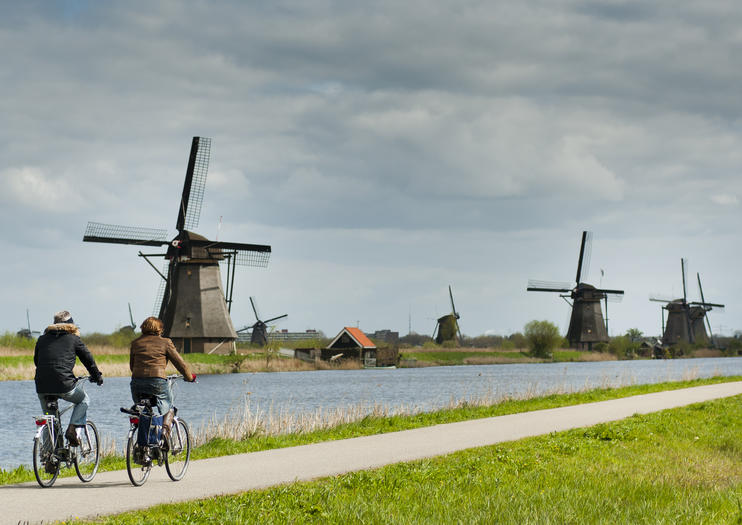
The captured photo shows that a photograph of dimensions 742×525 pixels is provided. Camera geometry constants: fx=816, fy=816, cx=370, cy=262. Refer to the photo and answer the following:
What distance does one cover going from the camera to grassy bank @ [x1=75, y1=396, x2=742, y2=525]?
799 centimetres

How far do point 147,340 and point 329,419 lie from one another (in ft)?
30.7

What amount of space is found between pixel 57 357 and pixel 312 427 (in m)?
8.62

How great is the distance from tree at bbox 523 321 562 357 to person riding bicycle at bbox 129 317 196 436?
8263 centimetres

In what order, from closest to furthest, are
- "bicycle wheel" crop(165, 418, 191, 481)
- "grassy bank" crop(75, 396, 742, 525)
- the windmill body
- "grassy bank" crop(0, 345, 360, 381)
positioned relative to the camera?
"grassy bank" crop(75, 396, 742, 525)
"bicycle wheel" crop(165, 418, 191, 481)
"grassy bank" crop(0, 345, 360, 381)
the windmill body

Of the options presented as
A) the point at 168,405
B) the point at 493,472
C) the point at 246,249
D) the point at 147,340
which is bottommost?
the point at 493,472

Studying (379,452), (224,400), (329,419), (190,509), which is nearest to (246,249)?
(224,400)

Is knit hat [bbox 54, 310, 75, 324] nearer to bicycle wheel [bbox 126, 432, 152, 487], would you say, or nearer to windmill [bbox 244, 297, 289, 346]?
bicycle wheel [bbox 126, 432, 152, 487]

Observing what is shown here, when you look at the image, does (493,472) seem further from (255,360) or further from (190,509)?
(255,360)

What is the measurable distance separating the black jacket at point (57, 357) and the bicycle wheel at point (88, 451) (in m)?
0.75

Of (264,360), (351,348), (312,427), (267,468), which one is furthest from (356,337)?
(267,468)

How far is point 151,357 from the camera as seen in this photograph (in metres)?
10.0

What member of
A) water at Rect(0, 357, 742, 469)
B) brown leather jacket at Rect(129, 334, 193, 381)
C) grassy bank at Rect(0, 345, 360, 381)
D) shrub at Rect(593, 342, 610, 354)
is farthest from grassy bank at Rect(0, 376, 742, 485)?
shrub at Rect(593, 342, 610, 354)

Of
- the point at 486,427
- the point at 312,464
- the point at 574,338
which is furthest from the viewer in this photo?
the point at 574,338

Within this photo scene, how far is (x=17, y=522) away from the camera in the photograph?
25.1ft
